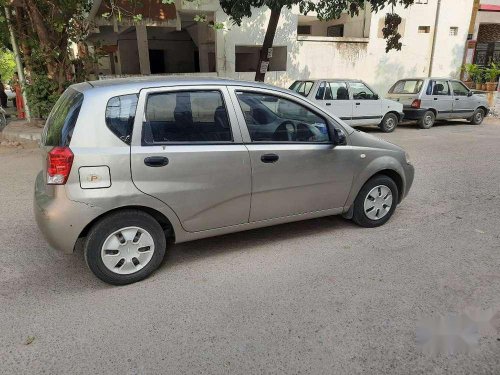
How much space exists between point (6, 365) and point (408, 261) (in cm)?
327

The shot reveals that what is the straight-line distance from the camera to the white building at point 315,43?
1326 centimetres

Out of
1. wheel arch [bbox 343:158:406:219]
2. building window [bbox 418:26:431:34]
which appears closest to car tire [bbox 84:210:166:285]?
wheel arch [bbox 343:158:406:219]

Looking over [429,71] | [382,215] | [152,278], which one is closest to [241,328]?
[152,278]

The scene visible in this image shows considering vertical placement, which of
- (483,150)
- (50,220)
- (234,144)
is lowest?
(483,150)

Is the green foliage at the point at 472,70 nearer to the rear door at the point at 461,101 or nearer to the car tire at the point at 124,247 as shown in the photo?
the rear door at the point at 461,101

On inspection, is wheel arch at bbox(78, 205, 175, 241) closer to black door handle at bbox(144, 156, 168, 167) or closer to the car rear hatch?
black door handle at bbox(144, 156, 168, 167)

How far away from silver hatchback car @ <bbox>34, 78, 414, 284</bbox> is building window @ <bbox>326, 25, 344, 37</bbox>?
14.8 meters

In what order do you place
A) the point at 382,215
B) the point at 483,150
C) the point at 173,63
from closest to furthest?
1. the point at 382,215
2. the point at 483,150
3. the point at 173,63

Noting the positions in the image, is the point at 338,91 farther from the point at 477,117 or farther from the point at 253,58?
the point at 253,58

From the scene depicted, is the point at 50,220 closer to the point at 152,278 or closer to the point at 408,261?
the point at 152,278

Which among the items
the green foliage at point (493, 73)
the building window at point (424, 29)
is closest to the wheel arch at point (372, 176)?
the building window at point (424, 29)

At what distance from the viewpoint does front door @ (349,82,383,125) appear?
10913 mm

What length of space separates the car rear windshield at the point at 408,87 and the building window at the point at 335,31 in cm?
507

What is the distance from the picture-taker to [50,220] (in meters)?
3.01
